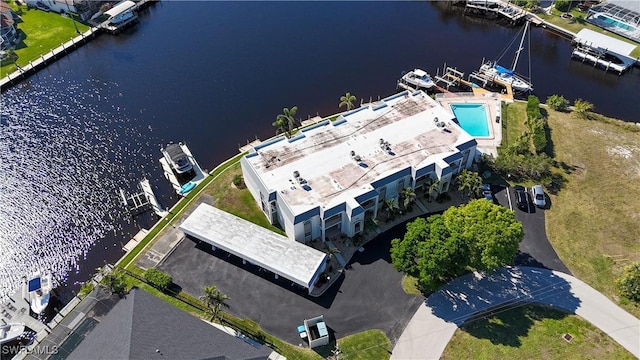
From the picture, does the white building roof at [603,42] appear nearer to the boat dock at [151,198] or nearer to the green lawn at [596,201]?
the green lawn at [596,201]

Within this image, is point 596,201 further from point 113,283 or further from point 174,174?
point 113,283

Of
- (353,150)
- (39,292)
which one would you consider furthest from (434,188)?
(39,292)

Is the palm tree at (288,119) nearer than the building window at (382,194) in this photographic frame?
No

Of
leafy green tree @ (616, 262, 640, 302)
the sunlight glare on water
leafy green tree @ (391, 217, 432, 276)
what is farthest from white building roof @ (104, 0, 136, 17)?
leafy green tree @ (616, 262, 640, 302)

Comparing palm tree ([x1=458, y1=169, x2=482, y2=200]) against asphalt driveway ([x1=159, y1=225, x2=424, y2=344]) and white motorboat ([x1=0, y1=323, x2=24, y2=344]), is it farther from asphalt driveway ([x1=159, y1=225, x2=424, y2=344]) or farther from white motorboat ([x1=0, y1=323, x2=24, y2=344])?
white motorboat ([x1=0, y1=323, x2=24, y2=344])

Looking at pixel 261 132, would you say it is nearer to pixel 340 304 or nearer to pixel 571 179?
Answer: pixel 340 304

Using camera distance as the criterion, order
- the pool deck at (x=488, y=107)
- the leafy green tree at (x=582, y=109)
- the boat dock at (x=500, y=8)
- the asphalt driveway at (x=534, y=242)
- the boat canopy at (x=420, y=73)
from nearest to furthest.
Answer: the asphalt driveway at (x=534, y=242) → the pool deck at (x=488, y=107) → the leafy green tree at (x=582, y=109) → the boat canopy at (x=420, y=73) → the boat dock at (x=500, y=8)

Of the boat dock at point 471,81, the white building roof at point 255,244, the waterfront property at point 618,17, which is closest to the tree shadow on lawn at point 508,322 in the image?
the white building roof at point 255,244

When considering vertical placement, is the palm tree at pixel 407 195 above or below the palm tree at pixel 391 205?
above
